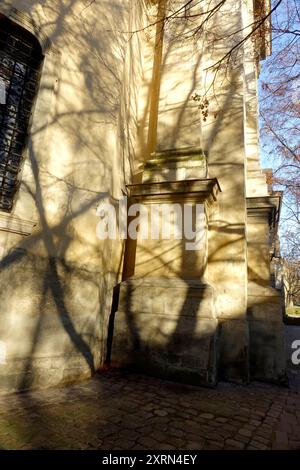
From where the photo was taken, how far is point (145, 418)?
129 inches

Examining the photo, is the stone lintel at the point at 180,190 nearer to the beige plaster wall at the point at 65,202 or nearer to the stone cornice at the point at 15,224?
the beige plaster wall at the point at 65,202

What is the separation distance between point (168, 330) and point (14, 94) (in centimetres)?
454

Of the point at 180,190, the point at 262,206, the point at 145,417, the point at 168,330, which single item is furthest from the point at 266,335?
the point at 145,417

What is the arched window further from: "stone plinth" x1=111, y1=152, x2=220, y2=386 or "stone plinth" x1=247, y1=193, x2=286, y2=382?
"stone plinth" x1=247, y1=193, x2=286, y2=382

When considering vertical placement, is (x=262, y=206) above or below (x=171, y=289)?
above

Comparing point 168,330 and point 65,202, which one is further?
point 168,330

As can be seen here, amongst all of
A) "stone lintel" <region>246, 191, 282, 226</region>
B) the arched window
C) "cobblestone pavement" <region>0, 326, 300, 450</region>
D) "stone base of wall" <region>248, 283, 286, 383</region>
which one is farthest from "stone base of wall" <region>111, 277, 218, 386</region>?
"stone lintel" <region>246, 191, 282, 226</region>

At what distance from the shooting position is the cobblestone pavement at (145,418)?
2.72 m

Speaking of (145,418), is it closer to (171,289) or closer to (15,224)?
(171,289)

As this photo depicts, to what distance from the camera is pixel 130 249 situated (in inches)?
258

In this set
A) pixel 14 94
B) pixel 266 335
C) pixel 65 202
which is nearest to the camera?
pixel 14 94

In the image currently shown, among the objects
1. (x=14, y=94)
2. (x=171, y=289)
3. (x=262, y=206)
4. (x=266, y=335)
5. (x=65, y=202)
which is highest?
(x=14, y=94)

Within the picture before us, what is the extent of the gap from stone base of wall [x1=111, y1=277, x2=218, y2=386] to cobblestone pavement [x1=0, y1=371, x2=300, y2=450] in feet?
1.01

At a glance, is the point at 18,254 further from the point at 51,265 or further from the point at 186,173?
the point at 186,173
